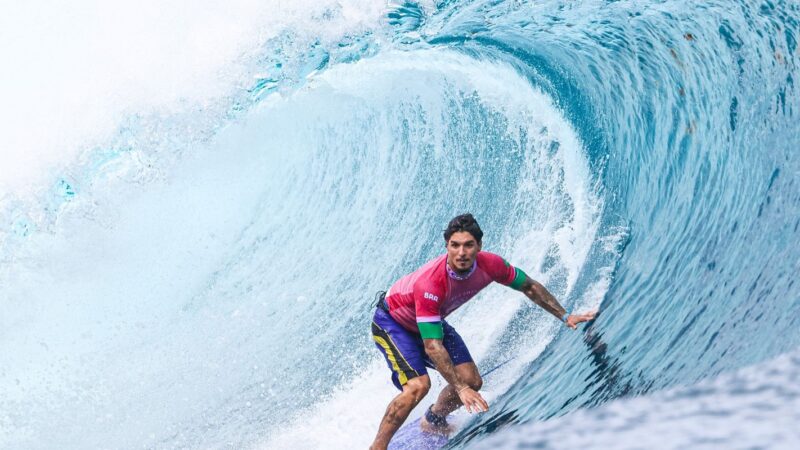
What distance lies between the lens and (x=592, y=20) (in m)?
7.86

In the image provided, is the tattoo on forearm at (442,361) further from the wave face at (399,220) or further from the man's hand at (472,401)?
the wave face at (399,220)

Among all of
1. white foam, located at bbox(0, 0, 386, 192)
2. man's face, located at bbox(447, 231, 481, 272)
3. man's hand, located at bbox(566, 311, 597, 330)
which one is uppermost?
white foam, located at bbox(0, 0, 386, 192)

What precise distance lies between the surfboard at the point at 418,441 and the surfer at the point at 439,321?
5 cm

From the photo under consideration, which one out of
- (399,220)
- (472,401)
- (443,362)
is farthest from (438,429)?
(399,220)

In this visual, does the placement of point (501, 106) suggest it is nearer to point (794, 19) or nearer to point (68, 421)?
point (794, 19)

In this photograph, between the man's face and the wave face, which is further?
the wave face

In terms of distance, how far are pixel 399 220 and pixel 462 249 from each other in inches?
199

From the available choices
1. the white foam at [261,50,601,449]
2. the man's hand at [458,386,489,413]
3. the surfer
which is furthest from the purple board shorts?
the white foam at [261,50,601,449]

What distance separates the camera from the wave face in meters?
5.63

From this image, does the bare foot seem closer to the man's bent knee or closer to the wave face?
the wave face

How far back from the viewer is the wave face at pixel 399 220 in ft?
18.5

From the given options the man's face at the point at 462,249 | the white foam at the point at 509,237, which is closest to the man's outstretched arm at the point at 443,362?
the man's face at the point at 462,249

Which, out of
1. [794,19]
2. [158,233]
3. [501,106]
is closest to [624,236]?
[794,19]

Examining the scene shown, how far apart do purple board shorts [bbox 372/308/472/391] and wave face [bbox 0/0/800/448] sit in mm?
540
